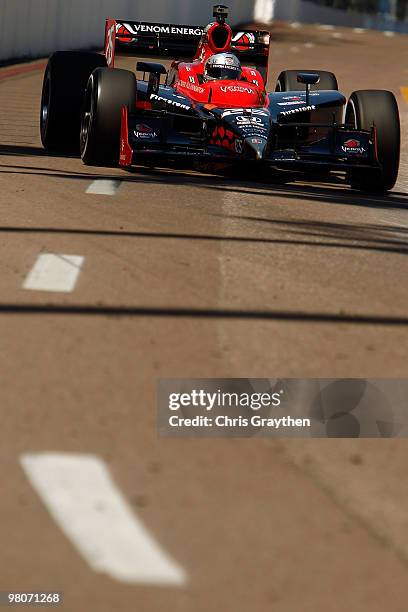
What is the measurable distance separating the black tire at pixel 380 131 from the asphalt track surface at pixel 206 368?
162 cm

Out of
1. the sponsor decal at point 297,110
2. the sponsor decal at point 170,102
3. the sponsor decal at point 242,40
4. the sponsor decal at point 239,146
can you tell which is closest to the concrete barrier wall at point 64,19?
the sponsor decal at point 242,40

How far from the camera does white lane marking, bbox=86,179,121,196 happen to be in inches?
413

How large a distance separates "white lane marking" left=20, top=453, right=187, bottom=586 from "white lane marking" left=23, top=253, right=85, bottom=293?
2.36 m

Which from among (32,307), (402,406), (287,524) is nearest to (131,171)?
(32,307)

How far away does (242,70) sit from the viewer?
1355 cm

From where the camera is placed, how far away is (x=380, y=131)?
40.0 feet

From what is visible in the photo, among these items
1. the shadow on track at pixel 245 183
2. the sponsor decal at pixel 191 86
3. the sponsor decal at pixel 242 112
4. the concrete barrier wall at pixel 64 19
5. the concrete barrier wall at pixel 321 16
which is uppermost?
the sponsor decal at pixel 191 86

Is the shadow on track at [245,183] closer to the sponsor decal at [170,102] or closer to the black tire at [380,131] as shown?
the black tire at [380,131]

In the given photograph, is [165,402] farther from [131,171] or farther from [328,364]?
[131,171]

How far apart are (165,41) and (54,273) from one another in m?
8.02

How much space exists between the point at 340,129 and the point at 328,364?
22.2 feet

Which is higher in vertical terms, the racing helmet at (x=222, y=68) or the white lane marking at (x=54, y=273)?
the racing helmet at (x=222, y=68)

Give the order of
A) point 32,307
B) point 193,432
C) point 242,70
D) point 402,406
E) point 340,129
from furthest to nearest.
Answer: point 242,70
point 340,129
point 32,307
point 402,406
point 193,432

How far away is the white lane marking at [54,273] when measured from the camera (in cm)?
661
